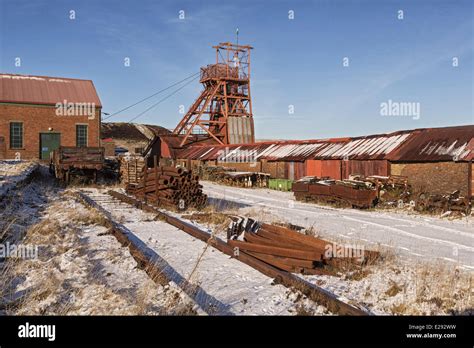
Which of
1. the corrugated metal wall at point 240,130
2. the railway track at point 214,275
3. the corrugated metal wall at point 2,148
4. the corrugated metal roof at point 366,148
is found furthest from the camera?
the corrugated metal wall at point 240,130

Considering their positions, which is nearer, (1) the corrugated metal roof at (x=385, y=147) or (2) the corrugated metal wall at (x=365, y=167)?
(1) the corrugated metal roof at (x=385, y=147)

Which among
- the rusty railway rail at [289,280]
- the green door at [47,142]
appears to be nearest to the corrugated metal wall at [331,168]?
the rusty railway rail at [289,280]

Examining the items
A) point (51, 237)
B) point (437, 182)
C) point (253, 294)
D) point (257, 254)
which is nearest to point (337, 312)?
point (253, 294)

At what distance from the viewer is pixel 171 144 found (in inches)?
1604

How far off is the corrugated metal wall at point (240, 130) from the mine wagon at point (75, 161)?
21.1 meters

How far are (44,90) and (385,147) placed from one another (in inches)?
1327

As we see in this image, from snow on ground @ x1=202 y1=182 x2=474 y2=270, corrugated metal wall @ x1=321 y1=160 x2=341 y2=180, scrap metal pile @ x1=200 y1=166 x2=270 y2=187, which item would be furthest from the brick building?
snow on ground @ x1=202 y1=182 x2=474 y2=270

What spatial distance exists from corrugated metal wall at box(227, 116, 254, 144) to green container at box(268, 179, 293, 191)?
50.8 ft

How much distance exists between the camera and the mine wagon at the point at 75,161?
71.4ft

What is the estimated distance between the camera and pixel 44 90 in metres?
37.8

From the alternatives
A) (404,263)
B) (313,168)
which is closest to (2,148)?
(313,168)

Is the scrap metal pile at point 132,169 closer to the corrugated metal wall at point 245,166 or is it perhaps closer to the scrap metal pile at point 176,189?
the scrap metal pile at point 176,189

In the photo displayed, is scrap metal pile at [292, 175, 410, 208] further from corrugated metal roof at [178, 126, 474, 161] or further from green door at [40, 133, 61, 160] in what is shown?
green door at [40, 133, 61, 160]
